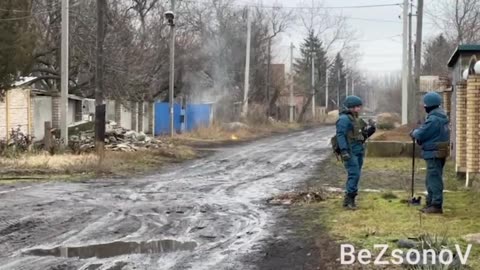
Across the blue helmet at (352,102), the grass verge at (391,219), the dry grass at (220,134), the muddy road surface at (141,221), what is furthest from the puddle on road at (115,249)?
the dry grass at (220,134)

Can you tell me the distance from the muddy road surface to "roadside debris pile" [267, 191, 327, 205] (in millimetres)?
312

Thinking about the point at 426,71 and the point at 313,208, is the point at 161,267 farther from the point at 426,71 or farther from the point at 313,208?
the point at 426,71

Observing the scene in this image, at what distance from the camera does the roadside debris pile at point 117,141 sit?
21.9 metres

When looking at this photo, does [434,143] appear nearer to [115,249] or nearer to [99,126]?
[115,249]

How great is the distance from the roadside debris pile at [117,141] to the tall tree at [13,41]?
285 centimetres

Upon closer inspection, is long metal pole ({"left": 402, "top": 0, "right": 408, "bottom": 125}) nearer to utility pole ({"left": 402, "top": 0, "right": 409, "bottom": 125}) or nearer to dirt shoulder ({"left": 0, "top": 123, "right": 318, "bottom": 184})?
utility pole ({"left": 402, "top": 0, "right": 409, "bottom": 125})

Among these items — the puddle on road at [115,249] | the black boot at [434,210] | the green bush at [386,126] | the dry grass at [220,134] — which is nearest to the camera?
the puddle on road at [115,249]

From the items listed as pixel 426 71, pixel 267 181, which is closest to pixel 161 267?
pixel 267 181

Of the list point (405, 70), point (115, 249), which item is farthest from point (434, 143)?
point (405, 70)

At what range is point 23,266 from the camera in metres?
6.72

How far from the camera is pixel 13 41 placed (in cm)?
1969

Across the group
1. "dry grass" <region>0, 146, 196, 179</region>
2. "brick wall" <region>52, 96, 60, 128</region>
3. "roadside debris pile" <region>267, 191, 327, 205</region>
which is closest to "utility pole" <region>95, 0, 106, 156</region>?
"dry grass" <region>0, 146, 196, 179</region>

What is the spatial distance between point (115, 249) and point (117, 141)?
16.7m

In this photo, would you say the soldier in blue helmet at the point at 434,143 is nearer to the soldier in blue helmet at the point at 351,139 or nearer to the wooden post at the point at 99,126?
the soldier in blue helmet at the point at 351,139
